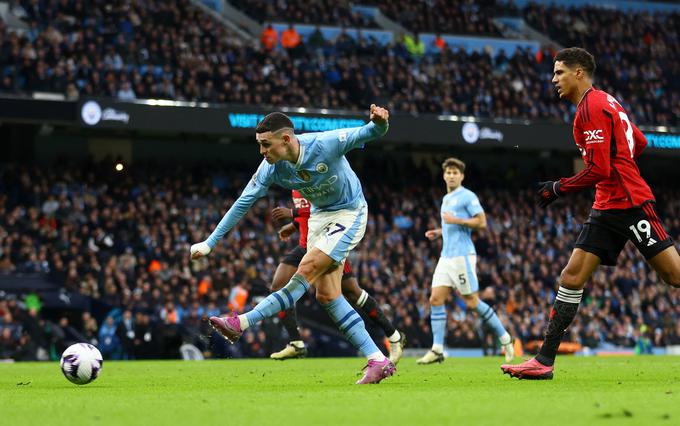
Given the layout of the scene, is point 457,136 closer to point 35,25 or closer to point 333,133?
point 35,25

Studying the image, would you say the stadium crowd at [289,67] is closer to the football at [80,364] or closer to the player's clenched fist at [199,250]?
the football at [80,364]

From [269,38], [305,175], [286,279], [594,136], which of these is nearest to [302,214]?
[286,279]

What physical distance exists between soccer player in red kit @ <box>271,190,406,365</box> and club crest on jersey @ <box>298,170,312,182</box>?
3269mm

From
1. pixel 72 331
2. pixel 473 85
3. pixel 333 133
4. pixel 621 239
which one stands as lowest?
pixel 72 331

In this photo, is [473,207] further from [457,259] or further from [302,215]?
[302,215]

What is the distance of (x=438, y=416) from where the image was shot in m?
5.75

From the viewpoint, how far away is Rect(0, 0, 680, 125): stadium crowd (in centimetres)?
2797

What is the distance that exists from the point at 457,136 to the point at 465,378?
22.8 metres

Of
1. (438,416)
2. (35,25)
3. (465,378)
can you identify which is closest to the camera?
(438,416)

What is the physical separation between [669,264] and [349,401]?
303 centimetres

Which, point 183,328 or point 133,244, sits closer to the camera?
point 183,328

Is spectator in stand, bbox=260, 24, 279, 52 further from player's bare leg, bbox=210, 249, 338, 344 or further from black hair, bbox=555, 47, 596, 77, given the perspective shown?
black hair, bbox=555, 47, 596, 77

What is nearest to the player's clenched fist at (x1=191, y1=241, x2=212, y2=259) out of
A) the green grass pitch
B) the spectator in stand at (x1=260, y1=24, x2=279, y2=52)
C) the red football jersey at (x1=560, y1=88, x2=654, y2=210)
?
the green grass pitch

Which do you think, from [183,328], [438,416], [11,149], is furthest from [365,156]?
[438,416]
